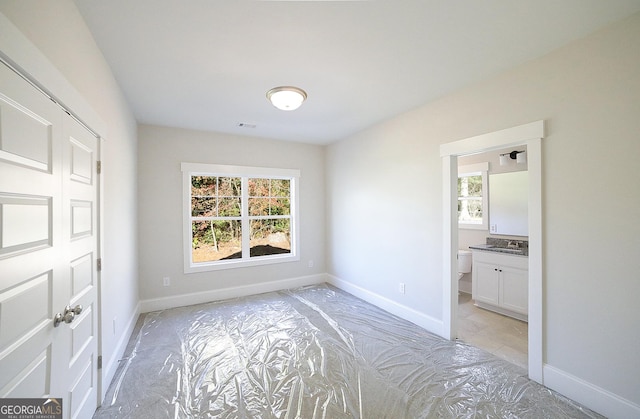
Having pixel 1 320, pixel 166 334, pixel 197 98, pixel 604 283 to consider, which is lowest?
pixel 166 334

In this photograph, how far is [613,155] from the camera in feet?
5.83

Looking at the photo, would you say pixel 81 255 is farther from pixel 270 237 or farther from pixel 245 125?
pixel 270 237

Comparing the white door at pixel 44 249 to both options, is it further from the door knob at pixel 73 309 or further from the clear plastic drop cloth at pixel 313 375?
the clear plastic drop cloth at pixel 313 375

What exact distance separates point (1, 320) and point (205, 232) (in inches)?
134

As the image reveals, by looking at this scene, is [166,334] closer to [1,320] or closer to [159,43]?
[1,320]

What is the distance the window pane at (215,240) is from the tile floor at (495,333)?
139 inches

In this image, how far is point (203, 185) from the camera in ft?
13.9

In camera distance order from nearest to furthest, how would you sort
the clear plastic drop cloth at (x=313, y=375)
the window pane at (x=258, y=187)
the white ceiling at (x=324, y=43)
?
the white ceiling at (x=324, y=43), the clear plastic drop cloth at (x=313, y=375), the window pane at (x=258, y=187)

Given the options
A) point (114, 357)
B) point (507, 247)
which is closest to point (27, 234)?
point (114, 357)

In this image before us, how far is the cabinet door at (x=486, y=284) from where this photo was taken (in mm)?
3574

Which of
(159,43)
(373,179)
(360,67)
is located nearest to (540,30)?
(360,67)

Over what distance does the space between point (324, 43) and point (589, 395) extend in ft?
10.6

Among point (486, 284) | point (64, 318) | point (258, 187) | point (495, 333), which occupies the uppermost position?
point (258, 187)

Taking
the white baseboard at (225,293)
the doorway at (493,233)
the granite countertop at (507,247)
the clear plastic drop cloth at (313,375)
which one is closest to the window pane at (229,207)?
the white baseboard at (225,293)
